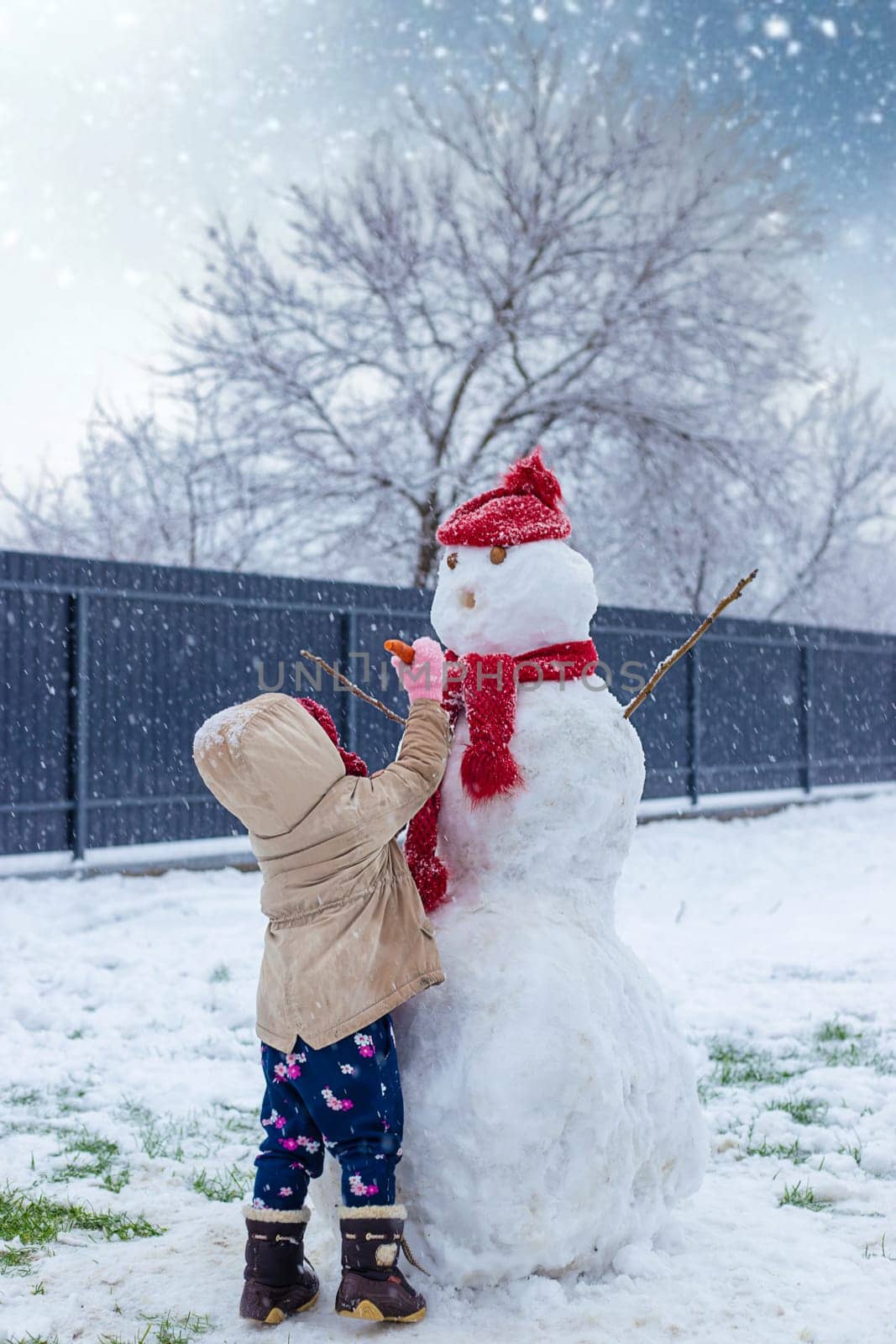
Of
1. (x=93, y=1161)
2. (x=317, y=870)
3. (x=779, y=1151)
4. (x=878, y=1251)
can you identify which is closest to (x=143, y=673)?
(x=93, y=1161)

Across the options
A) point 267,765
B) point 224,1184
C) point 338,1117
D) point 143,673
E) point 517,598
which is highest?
point 143,673

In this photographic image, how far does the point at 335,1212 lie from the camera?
273 cm

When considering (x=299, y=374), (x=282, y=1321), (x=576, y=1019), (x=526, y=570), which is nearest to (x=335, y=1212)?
(x=282, y=1321)

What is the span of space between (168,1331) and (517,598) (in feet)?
6.09

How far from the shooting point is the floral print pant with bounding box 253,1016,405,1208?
8.41 ft

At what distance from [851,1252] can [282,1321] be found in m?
1.45

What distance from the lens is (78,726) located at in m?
8.13

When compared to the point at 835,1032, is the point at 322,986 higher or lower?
higher

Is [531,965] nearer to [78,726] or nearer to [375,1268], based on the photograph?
[375,1268]

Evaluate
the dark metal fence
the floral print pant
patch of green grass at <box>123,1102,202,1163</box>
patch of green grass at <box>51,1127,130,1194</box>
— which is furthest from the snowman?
the dark metal fence

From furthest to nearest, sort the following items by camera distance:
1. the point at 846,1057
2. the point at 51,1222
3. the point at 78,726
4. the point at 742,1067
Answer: the point at 78,726 < the point at 846,1057 < the point at 742,1067 < the point at 51,1222

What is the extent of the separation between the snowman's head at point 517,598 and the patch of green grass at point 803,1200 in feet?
5.74

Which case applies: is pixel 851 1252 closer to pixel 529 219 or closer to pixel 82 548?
pixel 529 219

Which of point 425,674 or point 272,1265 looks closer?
point 272,1265
